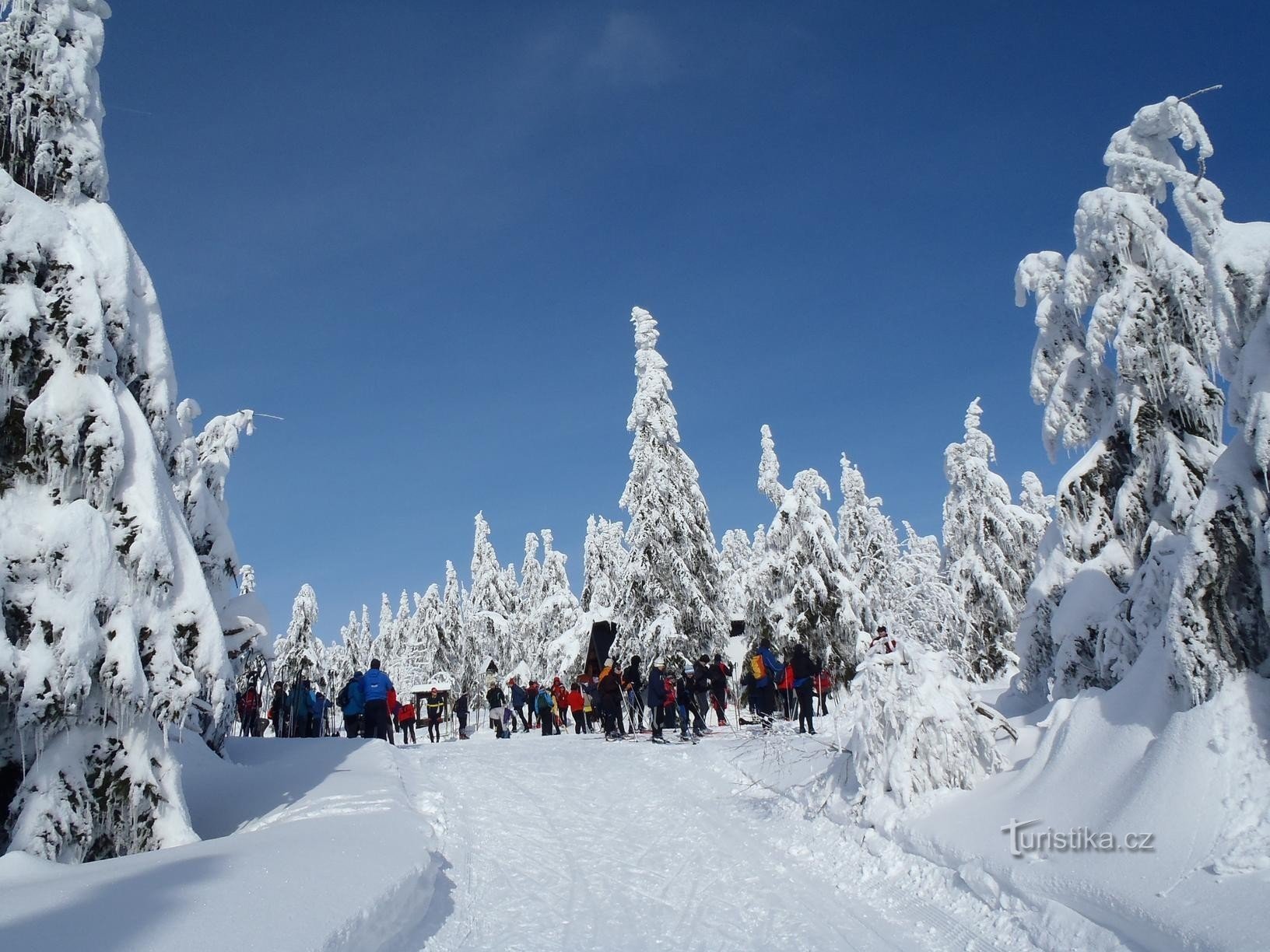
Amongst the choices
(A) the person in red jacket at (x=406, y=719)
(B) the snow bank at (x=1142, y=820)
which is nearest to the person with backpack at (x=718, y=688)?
(A) the person in red jacket at (x=406, y=719)

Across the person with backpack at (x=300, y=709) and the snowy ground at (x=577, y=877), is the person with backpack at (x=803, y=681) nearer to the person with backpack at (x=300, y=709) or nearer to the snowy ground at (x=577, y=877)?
the snowy ground at (x=577, y=877)

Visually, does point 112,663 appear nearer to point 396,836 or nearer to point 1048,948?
point 396,836

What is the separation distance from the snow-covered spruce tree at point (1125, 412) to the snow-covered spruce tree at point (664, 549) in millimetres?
13422

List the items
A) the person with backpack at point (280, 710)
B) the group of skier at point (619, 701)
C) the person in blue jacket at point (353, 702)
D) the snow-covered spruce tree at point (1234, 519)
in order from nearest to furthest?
the snow-covered spruce tree at point (1234, 519), the group of skier at point (619, 701), the person in blue jacket at point (353, 702), the person with backpack at point (280, 710)

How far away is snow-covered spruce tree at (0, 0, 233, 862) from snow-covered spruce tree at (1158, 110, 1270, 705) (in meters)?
8.75

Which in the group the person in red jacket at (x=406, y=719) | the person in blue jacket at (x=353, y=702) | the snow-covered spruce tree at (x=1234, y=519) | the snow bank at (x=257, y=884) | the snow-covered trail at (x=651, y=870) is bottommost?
the snow-covered trail at (x=651, y=870)

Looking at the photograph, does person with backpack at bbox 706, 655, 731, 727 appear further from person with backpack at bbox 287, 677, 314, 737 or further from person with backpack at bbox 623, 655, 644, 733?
person with backpack at bbox 287, 677, 314, 737

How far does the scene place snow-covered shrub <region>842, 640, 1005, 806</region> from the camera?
8.73 m

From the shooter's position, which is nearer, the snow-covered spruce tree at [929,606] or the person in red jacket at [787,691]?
the person in red jacket at [787,691]

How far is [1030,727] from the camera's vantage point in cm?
1003

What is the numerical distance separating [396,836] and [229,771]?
14.6ft

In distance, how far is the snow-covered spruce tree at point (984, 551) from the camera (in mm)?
30734

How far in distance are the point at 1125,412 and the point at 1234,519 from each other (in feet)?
22.5

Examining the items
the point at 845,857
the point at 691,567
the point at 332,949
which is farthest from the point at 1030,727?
the point at 691,567
